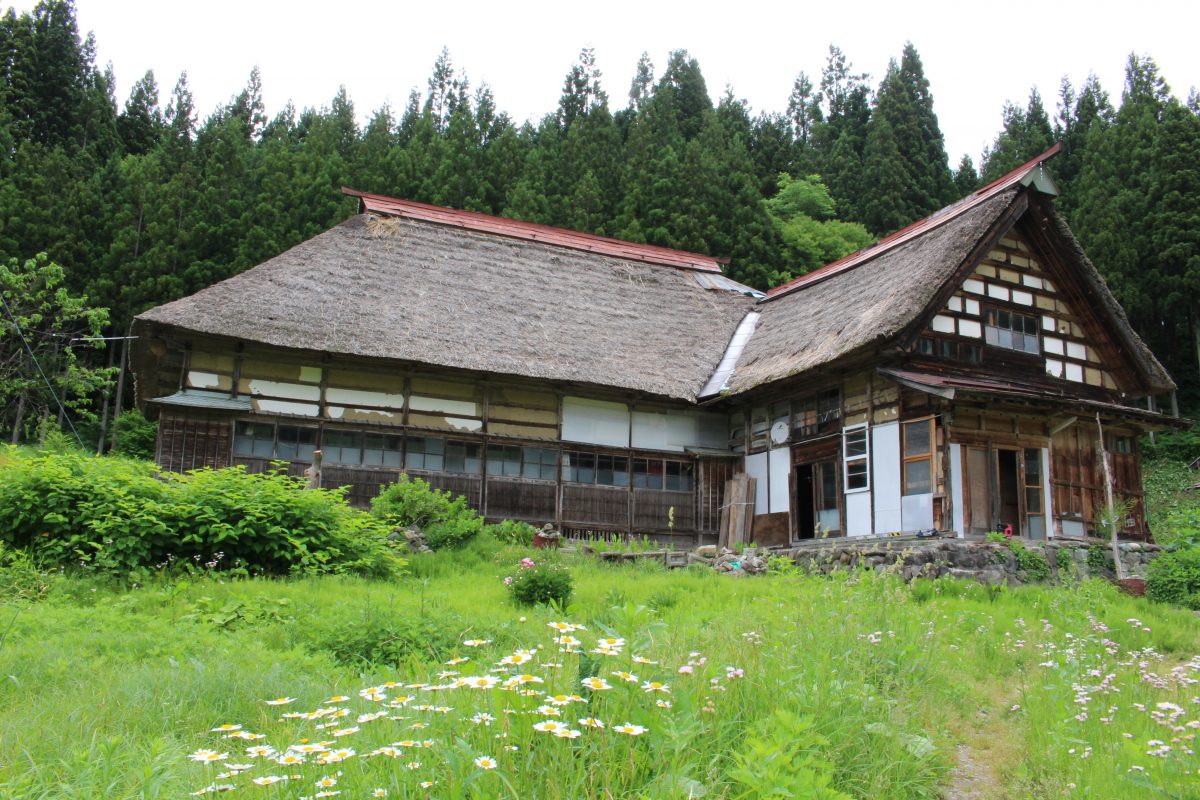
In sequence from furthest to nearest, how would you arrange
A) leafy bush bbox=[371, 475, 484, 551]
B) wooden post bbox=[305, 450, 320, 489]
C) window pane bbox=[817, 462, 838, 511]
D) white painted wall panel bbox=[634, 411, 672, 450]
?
1. white painted wall panel bbox=[634, 411, 672, 450]
2. window pane bbox=[817, 462, 838, 511]
3. leafy bush bbox=[371, 475, 484, 551]
4. wooden post bbox=[305, 450, 320, 489]

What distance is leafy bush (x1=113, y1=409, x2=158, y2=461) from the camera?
26578 millimetres

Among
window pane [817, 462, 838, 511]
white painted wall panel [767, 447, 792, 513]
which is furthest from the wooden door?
white painted wall panel [767, 447, 792, 513]

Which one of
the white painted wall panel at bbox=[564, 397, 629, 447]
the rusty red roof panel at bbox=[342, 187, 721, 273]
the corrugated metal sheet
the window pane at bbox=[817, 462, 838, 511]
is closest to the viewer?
the corrugated metal sheet

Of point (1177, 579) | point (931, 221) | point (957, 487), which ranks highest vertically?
point (931, 221)

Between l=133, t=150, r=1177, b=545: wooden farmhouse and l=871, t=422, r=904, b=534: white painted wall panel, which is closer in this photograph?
l=871, t=422, r=904, b=534: white painted wall panel

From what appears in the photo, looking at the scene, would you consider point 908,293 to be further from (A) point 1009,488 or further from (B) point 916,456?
(A) point 1009,488

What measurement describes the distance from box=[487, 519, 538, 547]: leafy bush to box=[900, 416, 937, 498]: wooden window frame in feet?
21.9

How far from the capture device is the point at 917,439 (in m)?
15.9

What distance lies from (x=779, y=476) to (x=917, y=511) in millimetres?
3834

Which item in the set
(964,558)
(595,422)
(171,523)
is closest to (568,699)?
(171,523)

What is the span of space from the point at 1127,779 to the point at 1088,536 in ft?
46.8

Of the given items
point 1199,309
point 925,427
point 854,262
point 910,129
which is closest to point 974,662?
point 925,427

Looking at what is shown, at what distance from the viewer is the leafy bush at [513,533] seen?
16.2 meters

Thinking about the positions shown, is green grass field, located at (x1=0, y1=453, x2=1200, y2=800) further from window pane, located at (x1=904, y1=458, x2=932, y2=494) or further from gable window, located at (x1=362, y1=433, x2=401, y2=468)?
gable window, located at (x1=362, y1=433, x2=401, y2=468)
